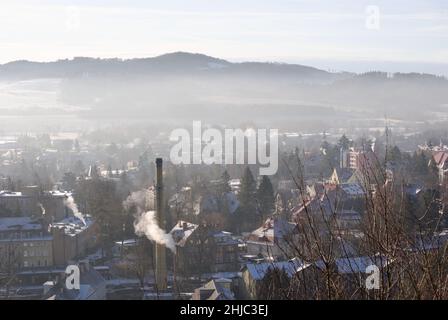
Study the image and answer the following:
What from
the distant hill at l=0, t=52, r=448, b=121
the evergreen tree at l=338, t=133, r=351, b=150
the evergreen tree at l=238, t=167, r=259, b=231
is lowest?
the evergreen tree at l=238, t=167, r=259, b=231

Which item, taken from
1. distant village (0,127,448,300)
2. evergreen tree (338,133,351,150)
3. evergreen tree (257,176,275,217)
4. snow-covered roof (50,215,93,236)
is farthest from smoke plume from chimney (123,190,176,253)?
evergreen tree (338,133,351,150)

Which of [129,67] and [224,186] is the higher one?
[129,67]

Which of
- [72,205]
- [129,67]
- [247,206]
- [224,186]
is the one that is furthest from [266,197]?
[129,67]

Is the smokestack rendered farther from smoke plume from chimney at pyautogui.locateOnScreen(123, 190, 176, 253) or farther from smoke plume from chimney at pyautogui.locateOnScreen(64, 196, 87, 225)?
smoke plume from chimney at pyautogui.locateOnScreen(64, 196, 87, 225)

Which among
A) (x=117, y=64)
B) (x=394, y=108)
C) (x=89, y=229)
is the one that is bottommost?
(x=89, y=229)

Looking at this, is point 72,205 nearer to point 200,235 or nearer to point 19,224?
point 19,224

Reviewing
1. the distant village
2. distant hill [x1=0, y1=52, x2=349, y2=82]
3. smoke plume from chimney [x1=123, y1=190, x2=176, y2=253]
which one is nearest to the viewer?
the distant village

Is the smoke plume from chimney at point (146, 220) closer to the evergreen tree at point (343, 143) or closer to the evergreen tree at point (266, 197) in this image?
the evergreen tree at point (266, 197)

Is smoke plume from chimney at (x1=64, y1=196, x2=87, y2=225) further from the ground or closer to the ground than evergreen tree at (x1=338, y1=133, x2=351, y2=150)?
closer to the ground

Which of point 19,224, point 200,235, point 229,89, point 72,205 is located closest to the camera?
point 200,235
